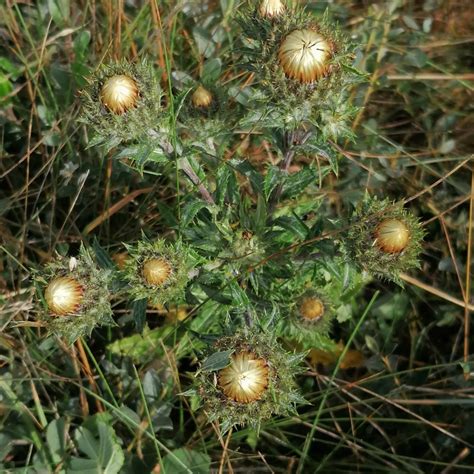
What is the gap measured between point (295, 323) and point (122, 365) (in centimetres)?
84

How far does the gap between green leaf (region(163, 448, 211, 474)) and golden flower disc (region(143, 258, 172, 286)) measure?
2.70ft

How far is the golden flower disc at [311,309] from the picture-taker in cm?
243

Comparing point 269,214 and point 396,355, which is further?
point 396,355

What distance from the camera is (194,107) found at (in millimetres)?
2262

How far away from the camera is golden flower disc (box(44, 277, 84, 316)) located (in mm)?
1949

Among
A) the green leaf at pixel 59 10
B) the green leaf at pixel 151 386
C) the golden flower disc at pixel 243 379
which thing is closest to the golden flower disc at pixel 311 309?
the golden flower disc at pixel 243 379

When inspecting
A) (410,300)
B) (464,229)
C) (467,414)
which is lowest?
(467,414)

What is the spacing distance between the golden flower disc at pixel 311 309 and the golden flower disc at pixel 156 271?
27.4 inches

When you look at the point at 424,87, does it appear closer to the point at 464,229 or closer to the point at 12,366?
the point at 464,229

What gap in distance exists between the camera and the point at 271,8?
75.2 inches

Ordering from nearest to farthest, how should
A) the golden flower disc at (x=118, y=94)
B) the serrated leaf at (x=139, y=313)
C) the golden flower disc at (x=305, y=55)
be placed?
the golden flower disc at (x=305, y=55), the golden flower disc at (x=118, y=94), the serrated leaf at (x=139, y=313)

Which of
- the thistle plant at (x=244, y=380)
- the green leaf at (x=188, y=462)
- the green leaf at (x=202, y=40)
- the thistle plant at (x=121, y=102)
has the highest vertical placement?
the thistle plant at (x=121, y=102)

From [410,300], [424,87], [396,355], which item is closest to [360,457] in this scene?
[396,355]

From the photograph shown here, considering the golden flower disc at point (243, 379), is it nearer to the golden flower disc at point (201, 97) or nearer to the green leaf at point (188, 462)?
the green leaf at point (188, 462)
